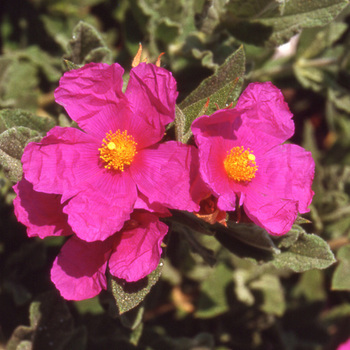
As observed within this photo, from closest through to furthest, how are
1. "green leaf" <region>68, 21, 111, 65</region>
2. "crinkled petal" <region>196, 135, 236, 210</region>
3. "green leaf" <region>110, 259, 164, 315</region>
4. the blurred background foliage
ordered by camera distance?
"crinkled petal" <region>196, 135, 236, 210</region>
"green leaf" <region>110, 259, 164, 315</region>
the blurred background foliage
"green leaf" <region>68, 21, 111, 65</region>

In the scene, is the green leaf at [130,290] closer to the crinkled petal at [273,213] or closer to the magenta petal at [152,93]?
the crinkled petal at [273,213]

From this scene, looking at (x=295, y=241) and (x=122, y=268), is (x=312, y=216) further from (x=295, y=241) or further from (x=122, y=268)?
(x=122, y=268)

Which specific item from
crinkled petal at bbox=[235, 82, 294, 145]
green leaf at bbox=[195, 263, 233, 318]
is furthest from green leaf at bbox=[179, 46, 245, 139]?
green leaf at bbox=[195, 263, 233, 318]

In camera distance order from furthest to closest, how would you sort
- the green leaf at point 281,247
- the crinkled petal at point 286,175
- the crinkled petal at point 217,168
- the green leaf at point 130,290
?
the green leaf at point 281,247, the crinkled petal at point 286,175, the green leaf at point 130,290, the crinkled petal at point 217,168

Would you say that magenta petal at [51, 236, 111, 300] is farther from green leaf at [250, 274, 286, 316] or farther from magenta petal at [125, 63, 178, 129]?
green leaf at [250, 274, 286, 316]

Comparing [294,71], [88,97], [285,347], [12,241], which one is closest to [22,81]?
[12,241]

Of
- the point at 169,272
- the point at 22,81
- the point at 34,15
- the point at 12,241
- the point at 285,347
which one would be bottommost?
the point at 285,347

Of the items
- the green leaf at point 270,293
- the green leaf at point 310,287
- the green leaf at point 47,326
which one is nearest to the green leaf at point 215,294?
the green leaf at point 270,293
